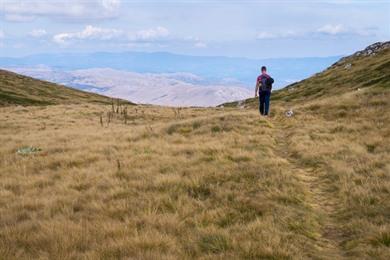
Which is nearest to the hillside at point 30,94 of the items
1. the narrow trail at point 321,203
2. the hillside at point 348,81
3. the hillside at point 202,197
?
the hillside at point 348,81

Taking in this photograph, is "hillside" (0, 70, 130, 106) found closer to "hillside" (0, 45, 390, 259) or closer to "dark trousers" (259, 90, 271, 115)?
"dark trousers" (259, 90, 271, 115)

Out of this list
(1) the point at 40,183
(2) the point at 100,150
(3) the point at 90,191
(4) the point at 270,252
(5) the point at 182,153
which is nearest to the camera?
(4) the point at 270,252

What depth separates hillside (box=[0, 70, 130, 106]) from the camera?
287 feet

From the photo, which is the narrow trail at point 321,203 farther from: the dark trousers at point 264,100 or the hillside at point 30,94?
the hillside at point 30,94

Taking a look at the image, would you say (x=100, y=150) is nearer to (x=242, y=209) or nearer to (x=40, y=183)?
(x=40, y=183)

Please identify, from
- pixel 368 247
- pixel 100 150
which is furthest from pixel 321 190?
pixel 100 150

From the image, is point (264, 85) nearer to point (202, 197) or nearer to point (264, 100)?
point (264, 100)

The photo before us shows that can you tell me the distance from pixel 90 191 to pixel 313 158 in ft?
23.4

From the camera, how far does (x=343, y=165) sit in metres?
13.0

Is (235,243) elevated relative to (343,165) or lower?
lower

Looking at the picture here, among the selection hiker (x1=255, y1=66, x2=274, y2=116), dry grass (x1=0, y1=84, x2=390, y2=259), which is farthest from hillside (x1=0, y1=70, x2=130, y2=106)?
dry grass (x1=0, y1=84, x2=390, y2=259)

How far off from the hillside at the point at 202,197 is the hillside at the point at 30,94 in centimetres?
7162

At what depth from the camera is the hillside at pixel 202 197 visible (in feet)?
24.2

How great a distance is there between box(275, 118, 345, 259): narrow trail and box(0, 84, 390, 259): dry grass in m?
0.04
